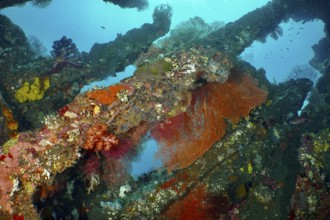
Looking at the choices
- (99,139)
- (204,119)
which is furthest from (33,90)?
(204,119)

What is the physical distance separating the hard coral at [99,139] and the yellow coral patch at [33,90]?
4718mm

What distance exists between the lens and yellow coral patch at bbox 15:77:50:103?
329 inches

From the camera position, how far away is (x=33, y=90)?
8.61 meters

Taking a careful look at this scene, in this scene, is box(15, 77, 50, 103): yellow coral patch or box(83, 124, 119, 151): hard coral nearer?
box(83, 124, 119, 151): hard coral

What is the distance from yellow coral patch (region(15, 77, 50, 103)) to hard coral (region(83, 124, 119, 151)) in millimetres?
4718

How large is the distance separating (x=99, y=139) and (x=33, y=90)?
503 cm

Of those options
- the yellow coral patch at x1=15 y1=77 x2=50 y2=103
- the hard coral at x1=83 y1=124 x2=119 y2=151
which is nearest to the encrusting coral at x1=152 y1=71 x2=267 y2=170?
the hard coral at x1=83 y1=124 x2=119 y2=151

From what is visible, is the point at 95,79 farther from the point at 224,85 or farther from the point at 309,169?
the point at 309,169

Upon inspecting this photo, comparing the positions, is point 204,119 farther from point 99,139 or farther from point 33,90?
point 33,90

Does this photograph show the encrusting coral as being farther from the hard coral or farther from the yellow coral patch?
the yellow coral patch

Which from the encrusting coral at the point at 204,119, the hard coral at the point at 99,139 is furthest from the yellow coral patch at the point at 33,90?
the encrusting coral at the point at 204,119

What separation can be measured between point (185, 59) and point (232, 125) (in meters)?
2.06

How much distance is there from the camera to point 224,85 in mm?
5723

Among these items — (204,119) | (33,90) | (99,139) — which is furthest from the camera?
(33,90)
